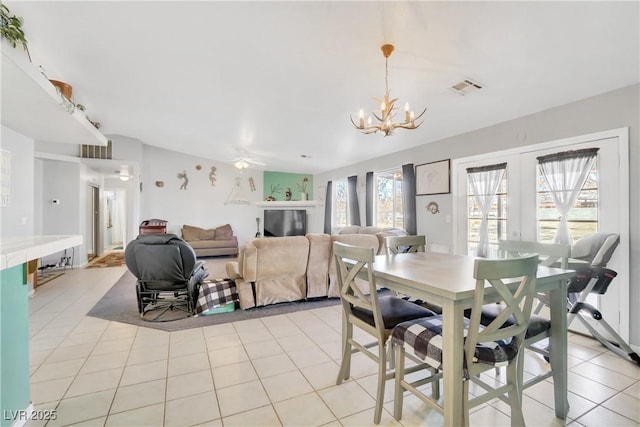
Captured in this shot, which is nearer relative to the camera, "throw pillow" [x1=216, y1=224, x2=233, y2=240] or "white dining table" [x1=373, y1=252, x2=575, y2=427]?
"white dining table" [x1=373, y1=252, x2=575, y2=427]

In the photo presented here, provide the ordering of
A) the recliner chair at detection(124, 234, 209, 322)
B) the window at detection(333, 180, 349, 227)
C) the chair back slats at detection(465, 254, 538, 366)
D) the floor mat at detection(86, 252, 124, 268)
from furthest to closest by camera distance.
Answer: the window at detection(333, 180, 349, 227), the floor mat at detection(86, 252, 124, 268), the recliner chair at detection(124, 234, 209, 322), the chair back slats at detection(465, 254, 538, 366)

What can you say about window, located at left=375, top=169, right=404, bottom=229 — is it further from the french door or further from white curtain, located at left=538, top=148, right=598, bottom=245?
white curtain, located at left=538, top=148, right=598, bottom=245

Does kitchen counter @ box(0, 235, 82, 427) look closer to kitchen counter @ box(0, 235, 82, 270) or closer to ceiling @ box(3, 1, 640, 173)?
kitchen counter @ box(0, 235, 82, 270)

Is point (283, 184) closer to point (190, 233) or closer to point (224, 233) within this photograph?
point (224, 233)

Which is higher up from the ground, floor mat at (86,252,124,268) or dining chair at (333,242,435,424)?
dining chair at (333,242,435,424)

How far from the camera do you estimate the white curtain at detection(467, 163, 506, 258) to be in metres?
3.86

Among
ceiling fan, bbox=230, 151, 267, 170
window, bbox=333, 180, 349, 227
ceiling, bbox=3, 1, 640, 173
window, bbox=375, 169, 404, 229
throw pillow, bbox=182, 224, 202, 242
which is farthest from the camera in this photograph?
throw pillow, bbox=182, 224, 202, 242

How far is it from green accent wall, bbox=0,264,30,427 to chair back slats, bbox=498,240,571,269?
10.6 feet

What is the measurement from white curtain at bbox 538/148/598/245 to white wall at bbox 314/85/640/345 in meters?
0.23

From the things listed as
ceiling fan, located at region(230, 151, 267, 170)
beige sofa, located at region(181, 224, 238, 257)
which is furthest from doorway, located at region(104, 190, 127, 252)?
ceiling fan, located at region(230, 151, 267, 170)

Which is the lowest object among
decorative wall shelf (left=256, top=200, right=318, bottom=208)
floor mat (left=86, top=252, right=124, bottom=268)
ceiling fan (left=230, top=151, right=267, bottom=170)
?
floor mat (left=86, top=252, right=124, bottom=268)

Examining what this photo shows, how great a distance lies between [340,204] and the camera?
7773 mm

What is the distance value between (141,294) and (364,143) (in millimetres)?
4104

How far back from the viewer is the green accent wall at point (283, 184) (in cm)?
909
